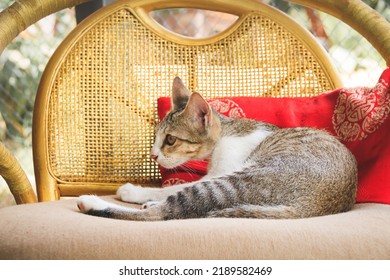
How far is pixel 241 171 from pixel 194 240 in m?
0.37

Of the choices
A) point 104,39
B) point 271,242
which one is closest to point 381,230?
point 271,242

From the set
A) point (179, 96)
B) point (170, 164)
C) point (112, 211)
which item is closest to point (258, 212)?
point (112, 211)

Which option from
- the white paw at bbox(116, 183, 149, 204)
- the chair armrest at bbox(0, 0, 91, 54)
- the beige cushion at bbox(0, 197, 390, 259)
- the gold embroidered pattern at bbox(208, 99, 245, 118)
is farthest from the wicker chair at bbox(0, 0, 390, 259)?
the beige cushion at bbox(0, 197, 390, 259)

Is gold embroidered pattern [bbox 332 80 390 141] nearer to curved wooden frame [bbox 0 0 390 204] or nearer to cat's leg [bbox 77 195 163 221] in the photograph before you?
curved wooden frame [bbox 0 0 390 204]

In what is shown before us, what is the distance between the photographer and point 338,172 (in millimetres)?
1163

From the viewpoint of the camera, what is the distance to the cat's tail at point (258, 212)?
40.4 inches

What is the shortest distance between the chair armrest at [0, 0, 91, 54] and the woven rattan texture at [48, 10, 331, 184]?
0.16 metres

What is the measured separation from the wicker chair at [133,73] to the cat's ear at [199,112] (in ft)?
0.92

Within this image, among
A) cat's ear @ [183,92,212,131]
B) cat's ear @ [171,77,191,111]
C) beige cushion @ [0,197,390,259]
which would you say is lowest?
beige cushion @ [0,197,390,259]

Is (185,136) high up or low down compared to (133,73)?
down

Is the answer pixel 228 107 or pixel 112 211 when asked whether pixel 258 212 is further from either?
pixel 228 107

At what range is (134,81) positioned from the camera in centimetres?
169

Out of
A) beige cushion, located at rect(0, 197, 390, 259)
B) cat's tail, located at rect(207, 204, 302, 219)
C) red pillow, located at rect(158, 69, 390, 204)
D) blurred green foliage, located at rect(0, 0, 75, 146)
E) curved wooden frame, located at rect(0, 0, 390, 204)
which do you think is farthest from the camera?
blurred green foliage, located at rect(0, 0, 75, 146)

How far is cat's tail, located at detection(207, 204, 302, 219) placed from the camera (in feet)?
3.37
